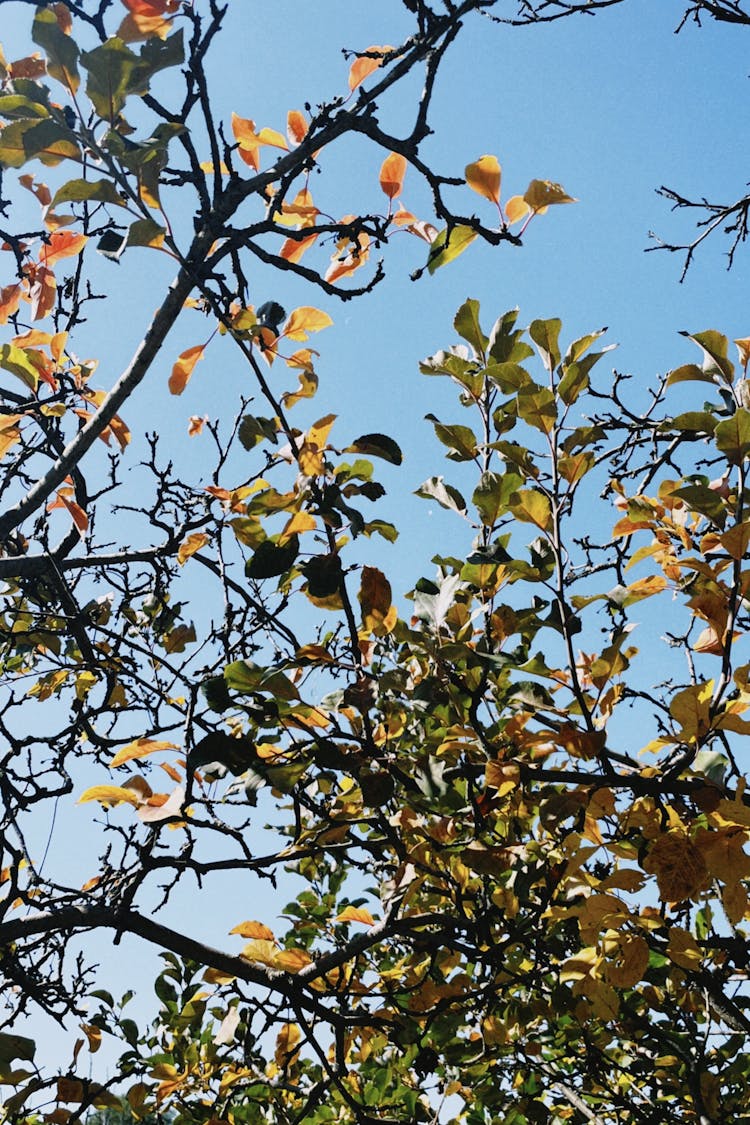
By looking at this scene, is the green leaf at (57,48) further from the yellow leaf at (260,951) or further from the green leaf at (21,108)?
the yellow leaf at (260,951)

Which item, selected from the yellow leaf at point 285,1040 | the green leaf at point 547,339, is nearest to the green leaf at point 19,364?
the green leaf at point 547,339

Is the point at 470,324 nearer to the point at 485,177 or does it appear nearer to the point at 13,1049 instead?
the point at 485,177

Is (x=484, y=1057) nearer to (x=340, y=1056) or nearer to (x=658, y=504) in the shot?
(x=340, y=1056)

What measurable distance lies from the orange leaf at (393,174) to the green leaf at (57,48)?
2.44 feet

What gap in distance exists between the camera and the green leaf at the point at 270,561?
1542 mm

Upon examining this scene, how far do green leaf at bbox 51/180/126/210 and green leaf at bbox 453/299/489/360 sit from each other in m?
0.70

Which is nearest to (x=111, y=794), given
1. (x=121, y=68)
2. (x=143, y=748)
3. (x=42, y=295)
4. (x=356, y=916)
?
(x=143, y=748)

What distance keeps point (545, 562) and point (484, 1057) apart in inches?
57.7

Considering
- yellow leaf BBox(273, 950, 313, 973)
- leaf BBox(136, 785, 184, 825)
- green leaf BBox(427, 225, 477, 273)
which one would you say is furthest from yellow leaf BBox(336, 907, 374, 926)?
green leaf BBox(427, 225, 477, 273)

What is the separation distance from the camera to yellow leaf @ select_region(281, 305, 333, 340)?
2039 mm

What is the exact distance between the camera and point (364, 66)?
1907 millimetres

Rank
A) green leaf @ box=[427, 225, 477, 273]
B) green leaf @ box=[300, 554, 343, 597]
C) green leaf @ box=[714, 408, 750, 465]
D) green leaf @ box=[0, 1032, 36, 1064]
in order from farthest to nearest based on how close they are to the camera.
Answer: green leaf @ box=[0, 1032, 36, 1064] → green leaf @ box=[427, 225, 477, 273] → green leaf @ box=[300, 554, 343, 597] → green leaf @ box=[714, 408, 750, 465]

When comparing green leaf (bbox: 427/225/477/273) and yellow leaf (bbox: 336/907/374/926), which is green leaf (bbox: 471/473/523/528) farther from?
yellow leaf (bbox: 336/907/374/926)

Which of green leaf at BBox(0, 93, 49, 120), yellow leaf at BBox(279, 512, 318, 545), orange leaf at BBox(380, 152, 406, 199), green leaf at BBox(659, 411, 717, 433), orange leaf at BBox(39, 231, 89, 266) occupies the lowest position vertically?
yellow leaf at BBox(279, 512, 318, 545)
